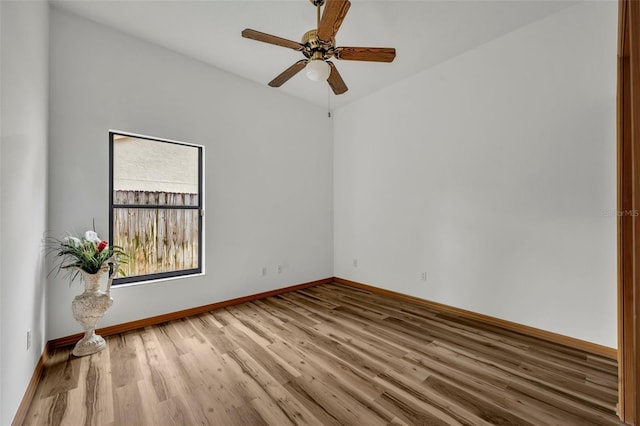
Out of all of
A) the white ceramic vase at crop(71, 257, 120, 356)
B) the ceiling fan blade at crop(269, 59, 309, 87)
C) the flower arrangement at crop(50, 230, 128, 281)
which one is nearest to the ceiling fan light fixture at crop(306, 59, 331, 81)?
the ceiling fan blade at crop(269, 59, 309, 87)

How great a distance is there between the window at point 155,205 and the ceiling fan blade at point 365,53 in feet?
7.21

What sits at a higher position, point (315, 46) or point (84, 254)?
point (315, 46)

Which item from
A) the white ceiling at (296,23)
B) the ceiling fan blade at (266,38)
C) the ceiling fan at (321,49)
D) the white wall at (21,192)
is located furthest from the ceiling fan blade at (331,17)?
the white wall at (21,192)

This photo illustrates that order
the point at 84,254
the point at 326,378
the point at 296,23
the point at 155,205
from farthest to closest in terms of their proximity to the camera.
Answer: the point at 155,205, the point at 296,23, the point at 84,254, the point at 326,378

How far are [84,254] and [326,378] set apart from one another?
2307 mm

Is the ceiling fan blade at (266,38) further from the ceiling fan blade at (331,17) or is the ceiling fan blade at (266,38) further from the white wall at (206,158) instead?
the white wall at (206,158)

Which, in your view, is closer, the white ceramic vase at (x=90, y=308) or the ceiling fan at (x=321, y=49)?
the ceiling fan at (x=321, y=49)

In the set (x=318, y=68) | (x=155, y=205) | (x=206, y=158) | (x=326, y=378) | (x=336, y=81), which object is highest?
(x=336, y=81)

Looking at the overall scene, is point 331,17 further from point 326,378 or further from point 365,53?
point 326,378

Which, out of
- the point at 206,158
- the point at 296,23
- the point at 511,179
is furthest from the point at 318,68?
the point at 511,179

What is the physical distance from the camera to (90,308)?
2414mm

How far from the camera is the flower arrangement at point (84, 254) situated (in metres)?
2.39

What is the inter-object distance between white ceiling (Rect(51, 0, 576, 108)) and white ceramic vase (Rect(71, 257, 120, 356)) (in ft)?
7.89

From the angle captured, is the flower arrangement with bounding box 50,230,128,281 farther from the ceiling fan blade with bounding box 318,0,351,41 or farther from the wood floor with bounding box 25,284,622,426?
the ceiling fan blade with bounding box 318,0,351,41
